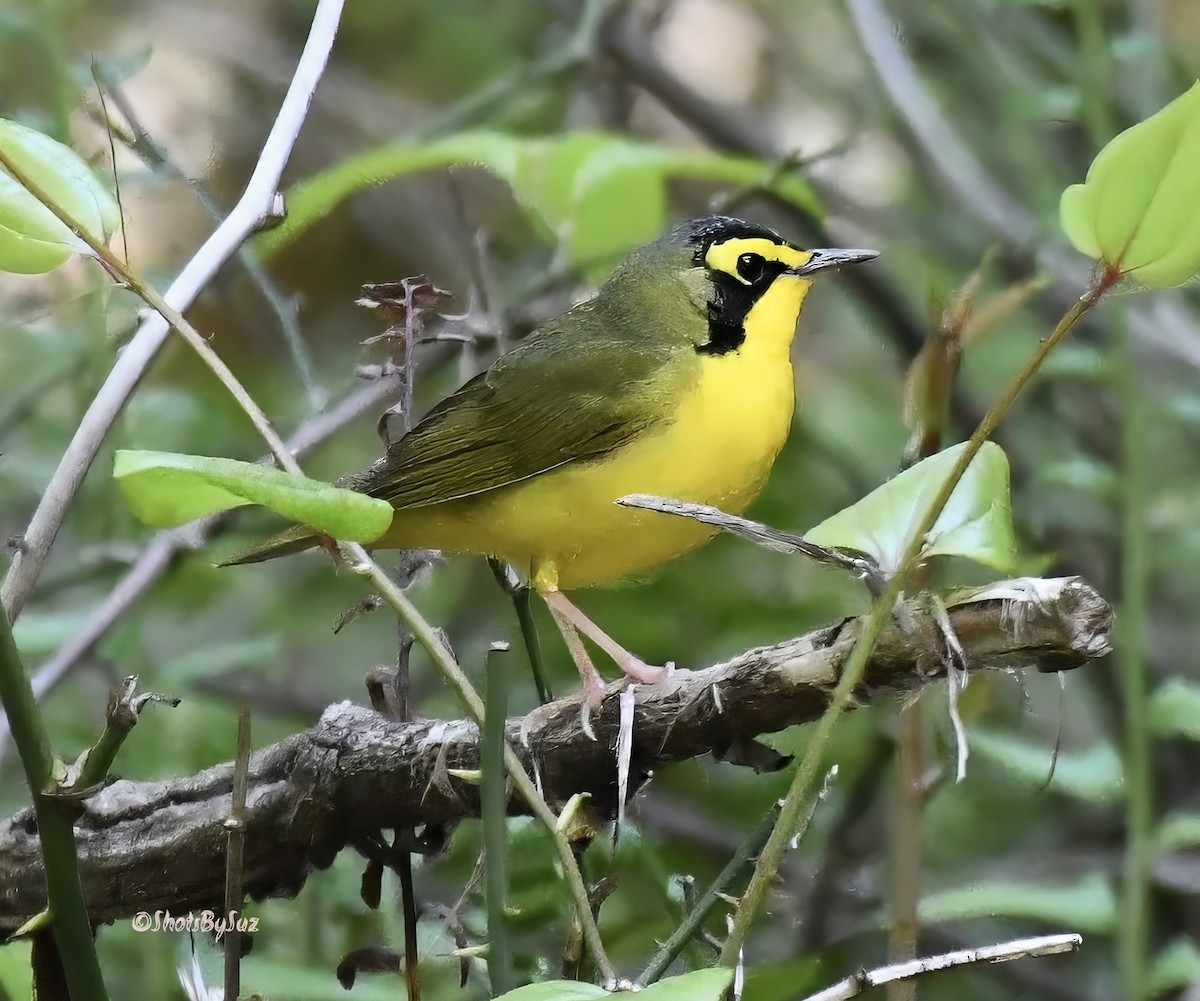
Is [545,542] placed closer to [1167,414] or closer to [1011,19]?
[1167,414]

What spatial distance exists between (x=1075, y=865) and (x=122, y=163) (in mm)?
1274

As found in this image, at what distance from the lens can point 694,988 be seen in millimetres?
468

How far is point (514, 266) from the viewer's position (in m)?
2.27

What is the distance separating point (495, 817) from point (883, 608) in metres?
0.21

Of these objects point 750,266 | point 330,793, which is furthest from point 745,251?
point 330,793

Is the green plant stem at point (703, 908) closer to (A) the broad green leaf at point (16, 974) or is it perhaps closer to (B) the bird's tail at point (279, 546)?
(A) the broad green leaf at point (16, 974)

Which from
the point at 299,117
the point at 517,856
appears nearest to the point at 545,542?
the point at 517,856

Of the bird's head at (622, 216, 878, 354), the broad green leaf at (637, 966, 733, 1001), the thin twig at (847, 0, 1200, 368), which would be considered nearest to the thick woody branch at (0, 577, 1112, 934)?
the broad green leaf at (637, 966, 733, 1001)

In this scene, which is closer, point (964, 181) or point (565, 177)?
point (565, 177)

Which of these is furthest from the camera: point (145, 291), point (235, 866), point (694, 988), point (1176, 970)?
point (1176, 970)

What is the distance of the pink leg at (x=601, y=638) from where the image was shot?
1095 mm

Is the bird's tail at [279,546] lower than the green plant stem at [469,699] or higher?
higher

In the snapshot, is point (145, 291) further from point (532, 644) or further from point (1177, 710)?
point (1177, 710)

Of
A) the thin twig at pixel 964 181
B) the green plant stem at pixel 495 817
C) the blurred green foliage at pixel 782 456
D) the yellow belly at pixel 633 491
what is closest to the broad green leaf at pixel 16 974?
the blurred green foliage at pixel 782 456
